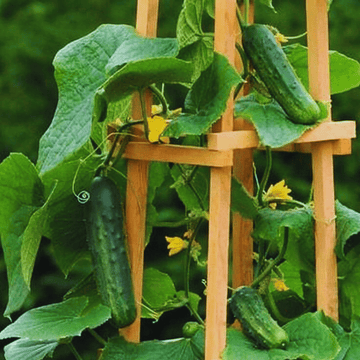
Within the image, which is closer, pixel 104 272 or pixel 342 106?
pixel 104 272

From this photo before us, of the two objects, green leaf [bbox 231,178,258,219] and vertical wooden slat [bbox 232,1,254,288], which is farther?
vertical wooden slat [bbox 232,1,254,288]

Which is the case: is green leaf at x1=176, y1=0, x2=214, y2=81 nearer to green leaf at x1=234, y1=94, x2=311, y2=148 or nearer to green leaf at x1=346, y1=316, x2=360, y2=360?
green leaf at x1=234, y1=94, x2=311, y2=148

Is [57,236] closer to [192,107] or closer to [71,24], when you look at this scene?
[192,107]

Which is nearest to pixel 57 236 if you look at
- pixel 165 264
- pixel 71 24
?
pixel 165 264

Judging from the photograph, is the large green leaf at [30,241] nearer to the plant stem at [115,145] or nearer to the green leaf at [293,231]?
the plant stem at [115,145]

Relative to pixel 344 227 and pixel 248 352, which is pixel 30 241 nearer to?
pixel 248 352

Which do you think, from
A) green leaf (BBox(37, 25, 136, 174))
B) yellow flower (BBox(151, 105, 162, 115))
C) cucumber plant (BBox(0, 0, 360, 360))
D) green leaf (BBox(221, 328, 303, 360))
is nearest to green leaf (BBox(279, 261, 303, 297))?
cucumber plant (BBox(0, 0, 360, 360))
